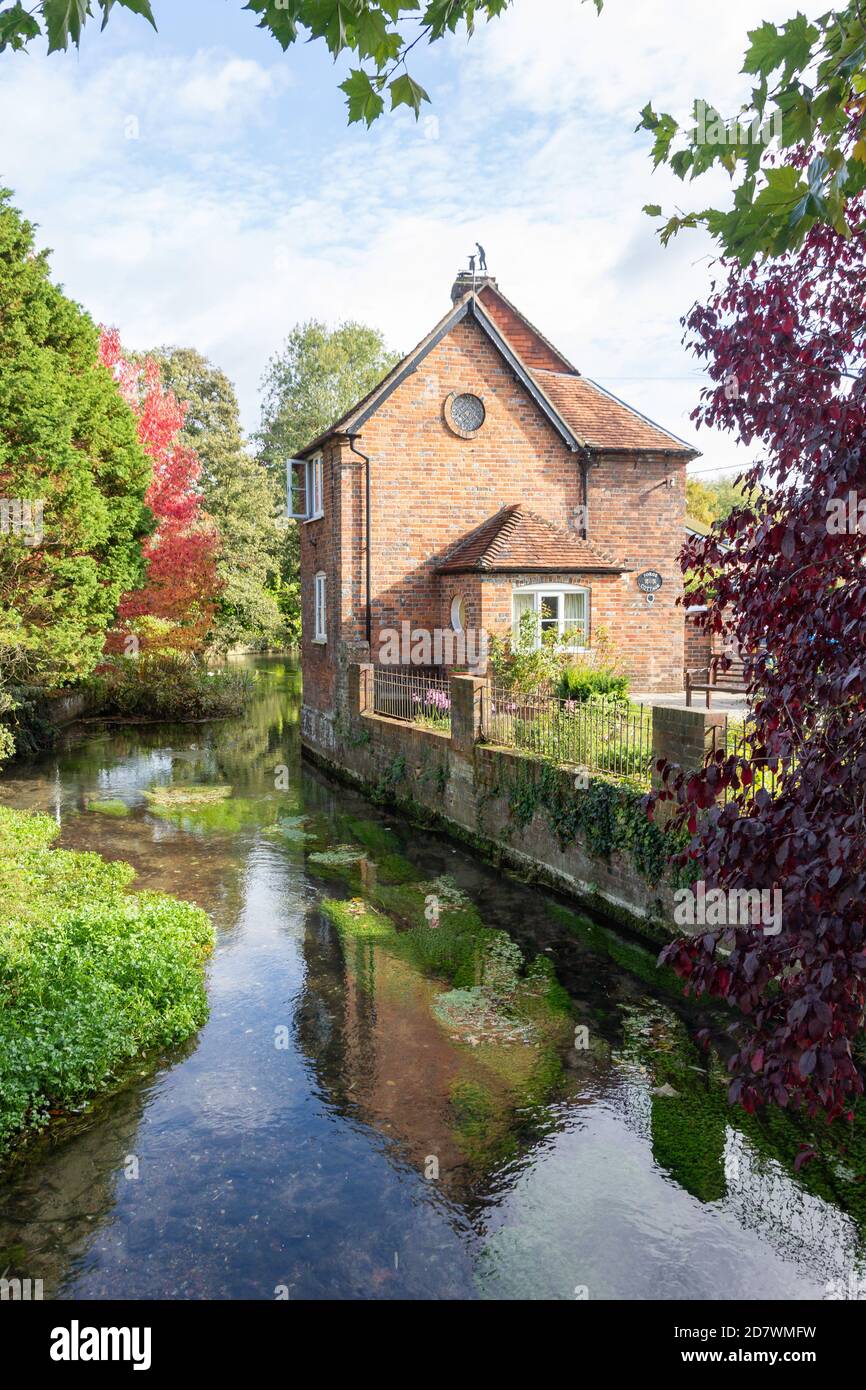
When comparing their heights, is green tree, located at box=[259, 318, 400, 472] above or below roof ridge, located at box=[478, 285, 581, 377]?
above

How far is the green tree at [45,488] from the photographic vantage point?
18766 millimetres

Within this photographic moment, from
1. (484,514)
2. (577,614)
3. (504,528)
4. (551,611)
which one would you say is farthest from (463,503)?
(577,614)

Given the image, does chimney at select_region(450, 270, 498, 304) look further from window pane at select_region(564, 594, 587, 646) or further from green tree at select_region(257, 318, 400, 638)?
green tree at select_region(257, 318, 400, 638)

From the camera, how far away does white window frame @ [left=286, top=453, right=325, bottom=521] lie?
22.9 metres

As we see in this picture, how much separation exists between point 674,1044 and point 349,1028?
288cm

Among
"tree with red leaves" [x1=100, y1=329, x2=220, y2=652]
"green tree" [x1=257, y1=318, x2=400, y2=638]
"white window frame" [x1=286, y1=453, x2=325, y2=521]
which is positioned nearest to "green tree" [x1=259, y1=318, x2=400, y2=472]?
"green tree" [x1=257, y1=318, x2=400, y2=638]

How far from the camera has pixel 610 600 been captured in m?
20.8

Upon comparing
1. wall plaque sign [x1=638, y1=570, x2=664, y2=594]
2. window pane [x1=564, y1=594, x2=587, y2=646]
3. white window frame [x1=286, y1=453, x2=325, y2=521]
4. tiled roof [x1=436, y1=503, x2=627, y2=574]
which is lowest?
window pane [x1=564, y1=594, x2=587, y2=646]

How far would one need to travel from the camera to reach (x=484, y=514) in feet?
71.5

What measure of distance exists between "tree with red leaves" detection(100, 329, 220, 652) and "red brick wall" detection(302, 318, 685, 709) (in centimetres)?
893

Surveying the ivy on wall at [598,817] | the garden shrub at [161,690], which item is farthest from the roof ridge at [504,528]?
the garden shrub at [161,690]

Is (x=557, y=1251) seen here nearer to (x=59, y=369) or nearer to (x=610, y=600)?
(x=610, y=600)

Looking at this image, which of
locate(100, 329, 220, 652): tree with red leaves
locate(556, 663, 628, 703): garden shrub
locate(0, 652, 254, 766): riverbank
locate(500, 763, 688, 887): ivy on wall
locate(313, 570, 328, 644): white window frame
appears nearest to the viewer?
locate(500, 763, 688, 887): ivy on wall
